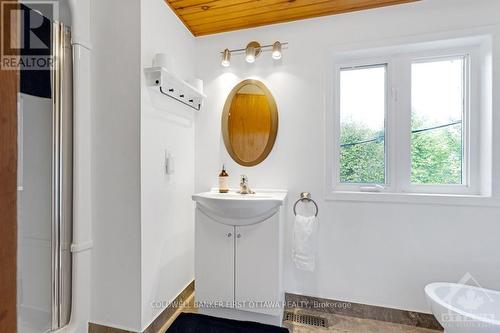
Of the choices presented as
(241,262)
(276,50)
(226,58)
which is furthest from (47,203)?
(276,50)

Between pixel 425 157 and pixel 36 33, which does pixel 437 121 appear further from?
pixel 36 33

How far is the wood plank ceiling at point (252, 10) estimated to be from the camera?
68.0 inches

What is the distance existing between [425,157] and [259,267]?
144 cm

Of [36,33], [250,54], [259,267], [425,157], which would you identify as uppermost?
[250,54]

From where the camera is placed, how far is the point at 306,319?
1.76 metres

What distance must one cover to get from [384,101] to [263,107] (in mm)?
928

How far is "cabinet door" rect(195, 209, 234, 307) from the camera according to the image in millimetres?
1656

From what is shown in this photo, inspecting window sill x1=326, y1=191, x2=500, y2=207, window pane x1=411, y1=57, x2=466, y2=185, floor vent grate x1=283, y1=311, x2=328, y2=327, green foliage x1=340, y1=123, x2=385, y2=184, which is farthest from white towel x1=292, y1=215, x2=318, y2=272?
window pane x1=411, y1=57, x2=466, y2=185

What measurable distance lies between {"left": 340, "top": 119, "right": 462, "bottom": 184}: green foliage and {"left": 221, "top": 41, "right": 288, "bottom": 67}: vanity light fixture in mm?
892

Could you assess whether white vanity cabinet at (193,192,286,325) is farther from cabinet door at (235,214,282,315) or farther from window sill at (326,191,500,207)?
window sill at (326,191,500,207)

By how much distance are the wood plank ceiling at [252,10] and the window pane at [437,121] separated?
562 mm

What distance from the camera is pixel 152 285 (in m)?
1.57

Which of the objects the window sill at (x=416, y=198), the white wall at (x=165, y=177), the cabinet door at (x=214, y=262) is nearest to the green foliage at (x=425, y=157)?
the window sill at (x=416, y=198)

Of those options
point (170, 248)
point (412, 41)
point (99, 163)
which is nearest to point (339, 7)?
point (412, 41)
